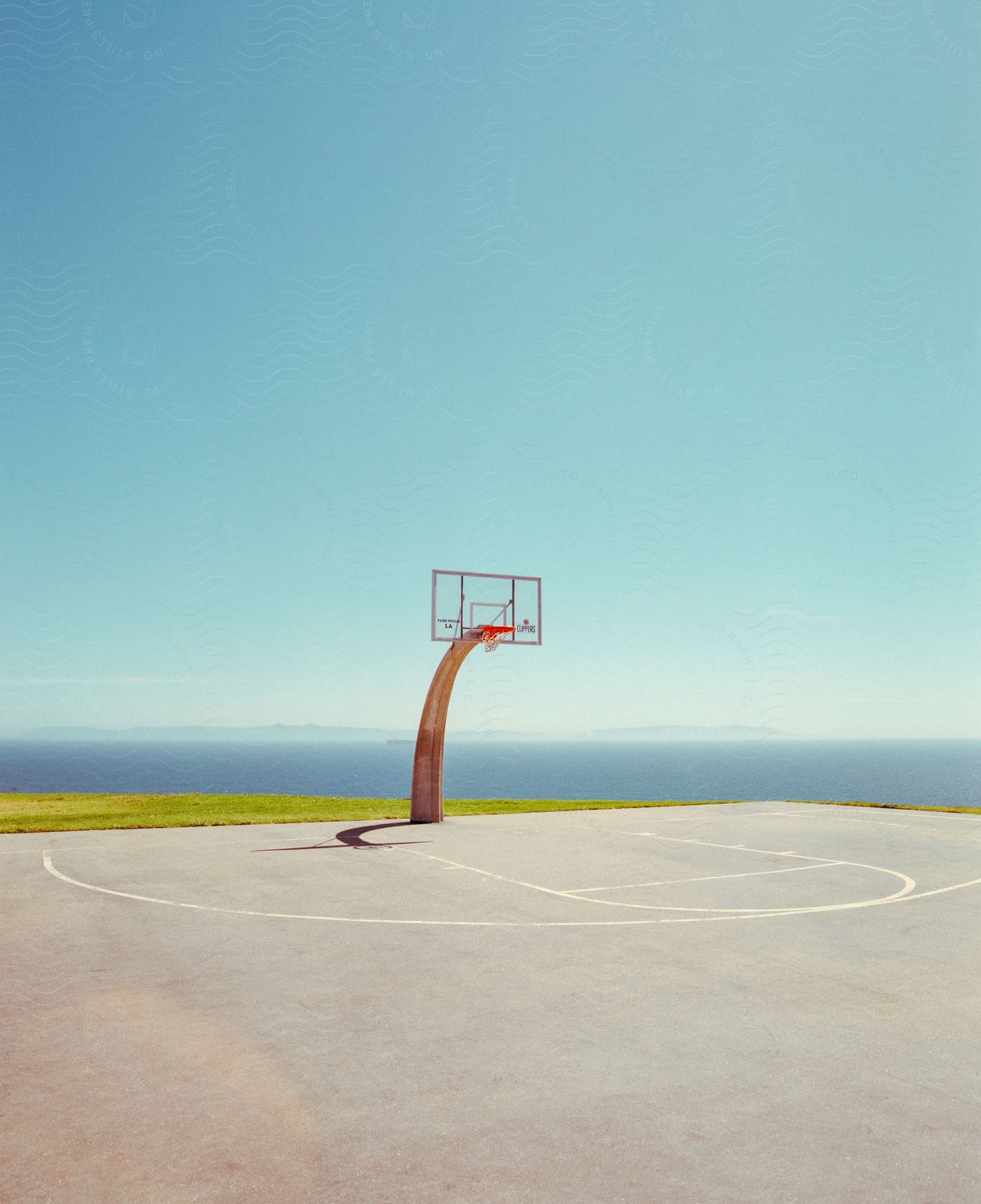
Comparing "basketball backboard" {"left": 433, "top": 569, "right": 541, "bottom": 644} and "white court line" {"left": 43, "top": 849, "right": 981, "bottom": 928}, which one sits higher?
"basketball backboard" {"left": 433, "top": 569, "right": 541, "bottom": 644}

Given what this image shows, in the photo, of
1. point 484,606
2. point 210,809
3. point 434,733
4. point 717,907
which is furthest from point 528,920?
point 210,809

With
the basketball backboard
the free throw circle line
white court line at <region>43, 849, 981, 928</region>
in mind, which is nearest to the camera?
white court line at <region>43, 849, 981, 928</region>

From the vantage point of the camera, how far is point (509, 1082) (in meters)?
5.41

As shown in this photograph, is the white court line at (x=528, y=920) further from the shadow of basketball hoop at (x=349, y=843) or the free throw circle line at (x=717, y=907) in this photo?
the shadow of basketball hoop at (x=349, y=843)

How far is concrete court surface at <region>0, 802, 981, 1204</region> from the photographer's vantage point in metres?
4.35

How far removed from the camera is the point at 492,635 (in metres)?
21.3

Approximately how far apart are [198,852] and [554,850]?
674 cm

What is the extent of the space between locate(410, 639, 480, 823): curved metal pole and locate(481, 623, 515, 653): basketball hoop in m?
0.33

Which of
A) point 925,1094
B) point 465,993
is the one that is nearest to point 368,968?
point 465,993

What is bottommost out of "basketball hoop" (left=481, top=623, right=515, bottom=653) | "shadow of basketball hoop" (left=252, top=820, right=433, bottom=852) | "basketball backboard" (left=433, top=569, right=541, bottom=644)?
"shadow of basketball hoop" (left=252, top=820, right=433, bottom=852)

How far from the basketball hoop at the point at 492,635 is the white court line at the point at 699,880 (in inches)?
345

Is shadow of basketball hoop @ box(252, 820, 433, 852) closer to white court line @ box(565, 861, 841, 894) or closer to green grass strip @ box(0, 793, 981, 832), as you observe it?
green grass strip @ box(0, 793, 981, 832)

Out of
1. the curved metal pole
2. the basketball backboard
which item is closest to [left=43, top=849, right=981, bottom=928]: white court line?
the curved metal pole

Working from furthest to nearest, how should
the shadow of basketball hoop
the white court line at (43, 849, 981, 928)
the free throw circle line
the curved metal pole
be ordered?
1. the curved metal pole
2. the shadow of basketball hoop
3. the free throw circle line
4. the white court line at (43, 849, 981, 928)
